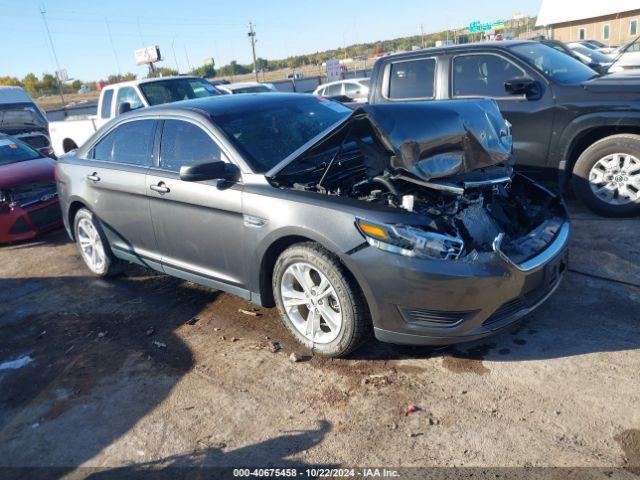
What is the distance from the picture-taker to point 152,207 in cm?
443

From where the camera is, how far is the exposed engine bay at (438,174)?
10.7ft

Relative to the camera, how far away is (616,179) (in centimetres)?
522

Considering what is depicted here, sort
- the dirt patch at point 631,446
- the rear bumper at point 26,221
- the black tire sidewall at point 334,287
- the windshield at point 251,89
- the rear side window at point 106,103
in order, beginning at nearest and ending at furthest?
the dirt patch at point 631,446
the black tire sidewall at point 334,287
the rear bumper at point 26,221
the rear side window at point 106,103
the windshield at point 251,89

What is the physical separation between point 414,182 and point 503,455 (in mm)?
1658

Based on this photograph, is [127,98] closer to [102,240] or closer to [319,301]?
[102,240]

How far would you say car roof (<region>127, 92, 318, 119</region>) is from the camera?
13.9 feet

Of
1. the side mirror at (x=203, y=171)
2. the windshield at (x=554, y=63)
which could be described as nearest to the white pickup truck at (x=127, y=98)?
the windshield at (x=554, y=63)


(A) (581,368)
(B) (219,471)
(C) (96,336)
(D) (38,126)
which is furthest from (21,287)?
(D) (38,126)

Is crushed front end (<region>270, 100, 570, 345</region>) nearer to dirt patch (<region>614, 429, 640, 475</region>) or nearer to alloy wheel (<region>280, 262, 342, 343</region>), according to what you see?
alloy wheel (<region>280, 262, 342, 343</region>)

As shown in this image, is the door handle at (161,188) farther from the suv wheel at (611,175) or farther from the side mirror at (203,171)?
the suv wheel at (611,175)

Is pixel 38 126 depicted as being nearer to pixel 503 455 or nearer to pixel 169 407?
pixel 169 407

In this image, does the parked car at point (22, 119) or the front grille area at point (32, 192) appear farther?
the parked car at point (22, 119)

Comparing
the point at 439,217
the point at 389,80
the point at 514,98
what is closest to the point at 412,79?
the point at 389,80

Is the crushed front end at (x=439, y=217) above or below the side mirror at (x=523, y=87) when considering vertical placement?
below
